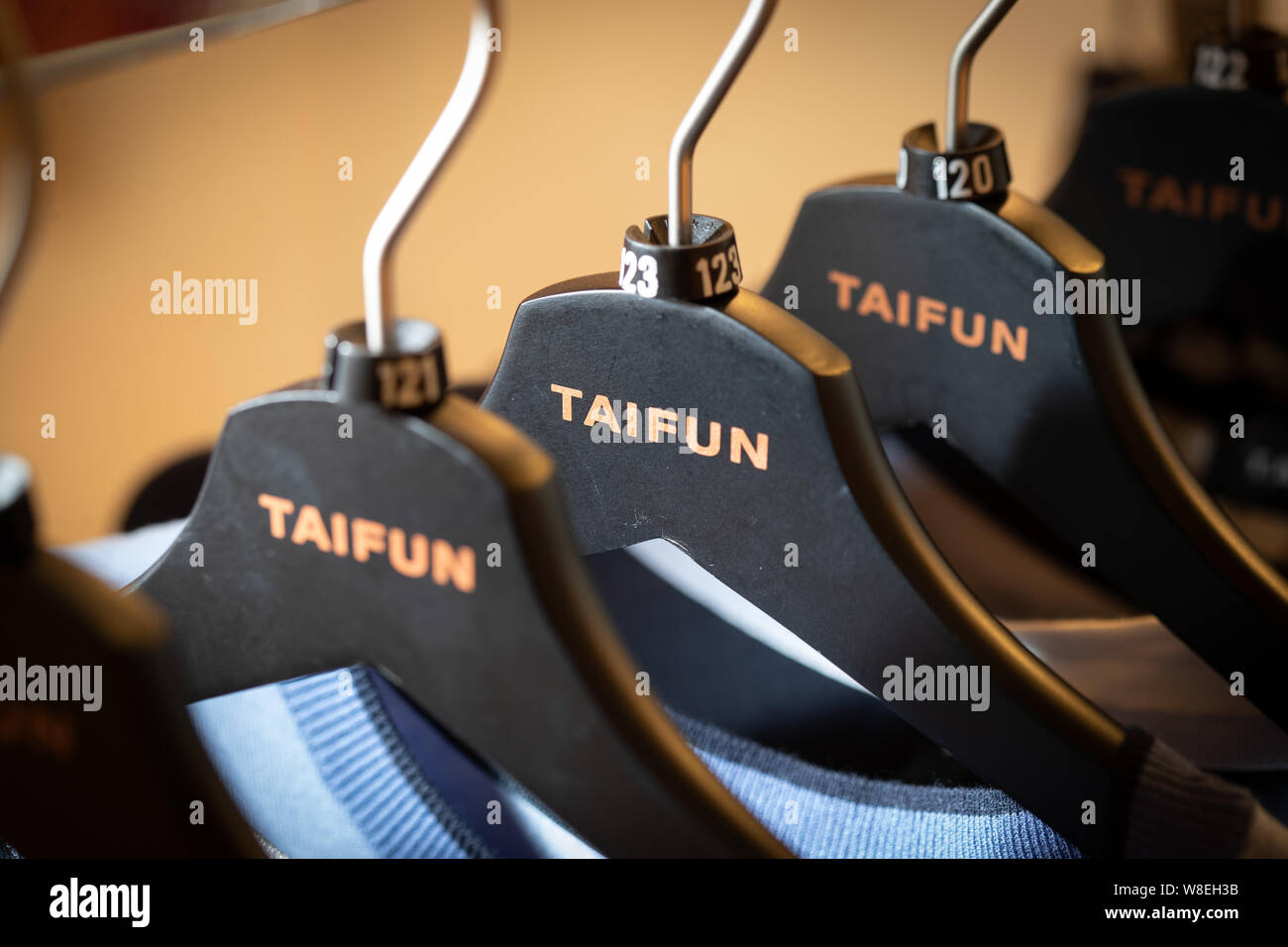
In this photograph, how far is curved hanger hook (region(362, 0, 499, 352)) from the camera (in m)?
0.50

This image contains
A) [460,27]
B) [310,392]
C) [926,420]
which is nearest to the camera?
[310,392]

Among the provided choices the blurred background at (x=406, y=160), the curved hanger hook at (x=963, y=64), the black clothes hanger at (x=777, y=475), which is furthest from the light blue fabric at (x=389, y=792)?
the curved hanger hook at (x=963, y=64)

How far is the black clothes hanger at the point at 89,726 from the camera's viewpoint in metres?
0.46

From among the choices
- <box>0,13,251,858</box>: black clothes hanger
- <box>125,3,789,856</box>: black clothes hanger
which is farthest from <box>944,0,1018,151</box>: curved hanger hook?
<box>0,13,251,858</box>: black clothes hanger

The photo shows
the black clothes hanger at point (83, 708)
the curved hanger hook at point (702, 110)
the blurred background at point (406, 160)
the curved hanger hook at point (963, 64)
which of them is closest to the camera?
the black clothes hanger at point (83, 708)

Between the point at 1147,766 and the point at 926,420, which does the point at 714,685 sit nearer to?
the point at 926,420

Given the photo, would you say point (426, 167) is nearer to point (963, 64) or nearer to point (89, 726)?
point (89, 726)

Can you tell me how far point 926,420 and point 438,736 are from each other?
0.35 meters

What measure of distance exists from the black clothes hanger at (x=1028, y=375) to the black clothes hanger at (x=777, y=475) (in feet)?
0.45

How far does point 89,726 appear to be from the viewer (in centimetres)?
48

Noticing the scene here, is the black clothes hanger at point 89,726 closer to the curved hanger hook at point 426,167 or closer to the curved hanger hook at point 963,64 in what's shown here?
the curved hanger hook at point 426,167

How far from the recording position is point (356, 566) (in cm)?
55

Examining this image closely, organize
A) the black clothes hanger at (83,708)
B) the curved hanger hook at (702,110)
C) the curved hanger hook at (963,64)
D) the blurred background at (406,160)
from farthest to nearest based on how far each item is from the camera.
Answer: the blurred background at (406,160) → the curved hanger hook at (963,64) → the curved hanger hook at (702,110) → the black clothes hanger at (83,708)
